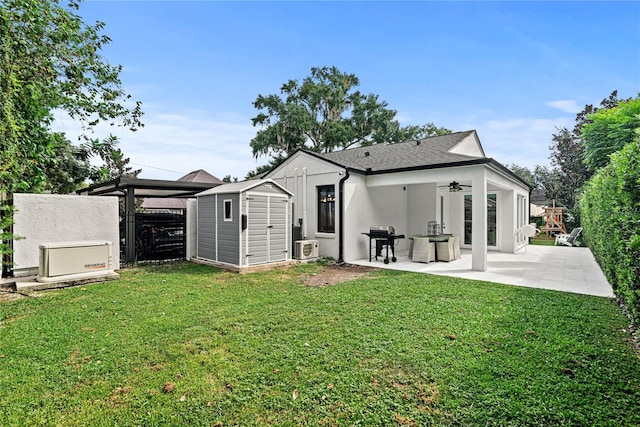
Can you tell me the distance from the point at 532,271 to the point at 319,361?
7337mm

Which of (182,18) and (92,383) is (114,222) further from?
(92,383)

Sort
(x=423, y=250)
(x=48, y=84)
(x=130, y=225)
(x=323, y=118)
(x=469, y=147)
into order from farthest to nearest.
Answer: (x=323, y=118) < (x=469, y=147) < (x=423, y=250) < (x=130, y=225) < (x=48, y=84)

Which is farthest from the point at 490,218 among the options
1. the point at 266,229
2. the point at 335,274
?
the point at 266,229

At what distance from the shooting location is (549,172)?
119ft

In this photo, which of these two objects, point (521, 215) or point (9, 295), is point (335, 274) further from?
point (521, 215)

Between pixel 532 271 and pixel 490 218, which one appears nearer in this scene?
pixel 532 271

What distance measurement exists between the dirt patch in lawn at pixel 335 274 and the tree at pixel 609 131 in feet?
23.6

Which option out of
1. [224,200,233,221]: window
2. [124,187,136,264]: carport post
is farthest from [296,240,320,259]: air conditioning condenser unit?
[124,187,136,264]: carport post

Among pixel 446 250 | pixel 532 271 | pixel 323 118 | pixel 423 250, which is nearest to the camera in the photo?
pixel 532 271

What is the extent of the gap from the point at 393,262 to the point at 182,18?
9299mm

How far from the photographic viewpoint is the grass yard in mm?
2238

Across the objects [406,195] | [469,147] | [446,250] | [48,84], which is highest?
[469,147]

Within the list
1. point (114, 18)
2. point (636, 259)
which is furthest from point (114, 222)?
point (636, 259)

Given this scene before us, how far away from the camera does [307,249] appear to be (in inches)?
378
